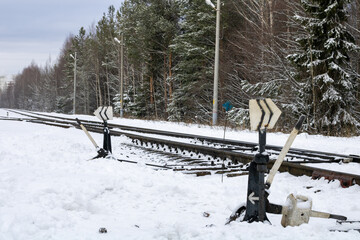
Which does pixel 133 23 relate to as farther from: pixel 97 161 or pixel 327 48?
pixel 97 161

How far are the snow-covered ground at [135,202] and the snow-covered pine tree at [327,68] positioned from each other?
8415mm

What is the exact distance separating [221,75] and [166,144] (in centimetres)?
1747

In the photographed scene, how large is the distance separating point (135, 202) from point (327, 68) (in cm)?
1250

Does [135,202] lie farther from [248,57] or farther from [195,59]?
[195,59]

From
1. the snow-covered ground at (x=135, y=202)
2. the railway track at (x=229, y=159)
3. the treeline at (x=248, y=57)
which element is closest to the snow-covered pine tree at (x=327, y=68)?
the treeline at (x=248, y=57)

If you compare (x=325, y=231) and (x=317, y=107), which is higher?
(x=317, y=107)

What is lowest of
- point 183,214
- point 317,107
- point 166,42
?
point 183,214

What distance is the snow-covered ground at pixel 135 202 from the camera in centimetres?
286

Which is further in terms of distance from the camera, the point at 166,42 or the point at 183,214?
the point at 166,42

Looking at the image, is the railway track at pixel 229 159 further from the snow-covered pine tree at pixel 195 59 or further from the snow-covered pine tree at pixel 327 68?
the snow-covered pine tree at pixel 195 59

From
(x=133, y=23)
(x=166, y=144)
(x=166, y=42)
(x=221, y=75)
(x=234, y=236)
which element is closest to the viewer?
(x=234, y=236)

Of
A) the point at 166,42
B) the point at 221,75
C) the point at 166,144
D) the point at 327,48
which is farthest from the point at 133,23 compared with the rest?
the point at 166,144

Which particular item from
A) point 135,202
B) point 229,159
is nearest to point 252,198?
point 135,202

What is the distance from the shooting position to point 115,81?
55.7 m
